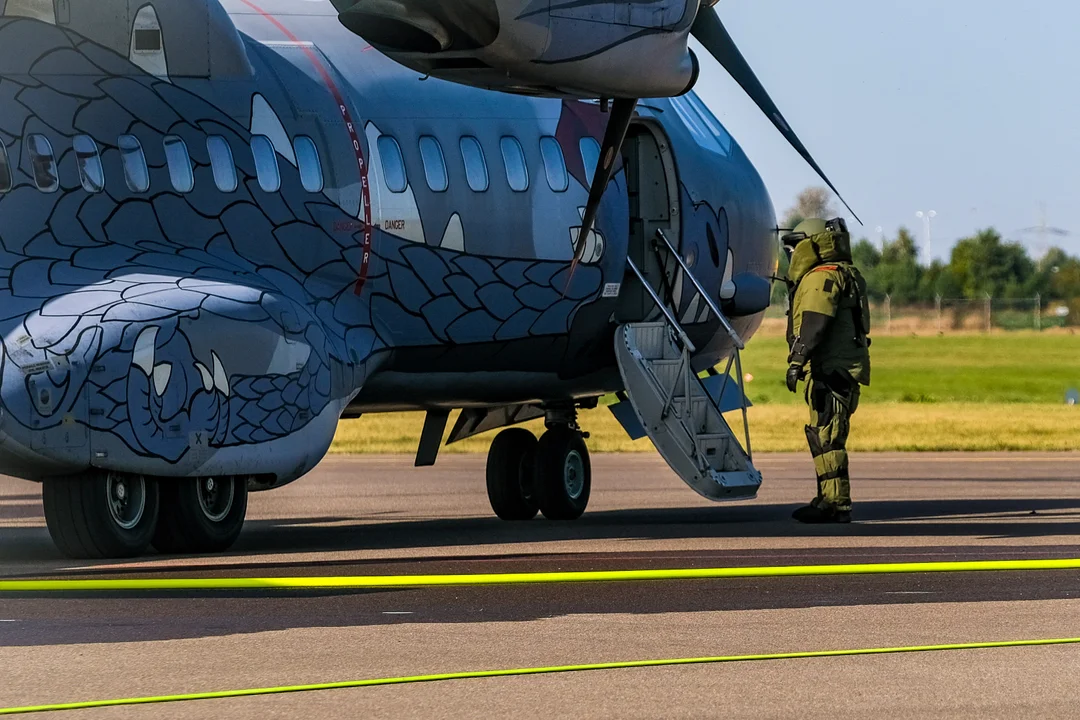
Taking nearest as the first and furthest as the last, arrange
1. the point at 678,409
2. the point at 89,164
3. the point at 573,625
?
1. the point at 573,625
2. the point at 89,164
3. the point at 678,409

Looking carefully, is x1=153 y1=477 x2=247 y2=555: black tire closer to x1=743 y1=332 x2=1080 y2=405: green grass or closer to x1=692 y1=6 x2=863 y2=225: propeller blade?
x1=692 y1=6 x2=863 y2=225: propeller blade

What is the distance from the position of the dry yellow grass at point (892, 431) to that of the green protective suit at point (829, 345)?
59.2ft

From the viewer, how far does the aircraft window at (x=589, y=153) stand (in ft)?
59.9

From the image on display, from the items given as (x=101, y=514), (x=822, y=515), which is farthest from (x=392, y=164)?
(x=822, y=515)

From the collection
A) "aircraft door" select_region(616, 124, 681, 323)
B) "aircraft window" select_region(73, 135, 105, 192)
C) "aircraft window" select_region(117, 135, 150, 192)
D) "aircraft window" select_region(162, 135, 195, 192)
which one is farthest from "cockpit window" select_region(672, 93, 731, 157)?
"aircraft window" select_region(73, 135, 105, 192)

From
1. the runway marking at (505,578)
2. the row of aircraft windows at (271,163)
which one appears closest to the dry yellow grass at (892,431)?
the row of aircraft windows at (271,163)

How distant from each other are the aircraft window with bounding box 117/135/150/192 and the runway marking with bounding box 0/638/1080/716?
24.4 feet

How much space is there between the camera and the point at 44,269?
44.0 feet

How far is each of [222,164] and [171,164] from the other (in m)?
0.46

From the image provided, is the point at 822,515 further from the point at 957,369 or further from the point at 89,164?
the point at 957,369

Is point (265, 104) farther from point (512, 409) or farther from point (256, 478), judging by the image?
point (512, 409)

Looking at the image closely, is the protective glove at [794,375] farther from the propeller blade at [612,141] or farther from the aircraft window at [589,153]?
the aircraft window at [589,153]

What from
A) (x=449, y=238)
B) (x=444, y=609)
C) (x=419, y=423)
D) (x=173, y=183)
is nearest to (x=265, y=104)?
(x=173, y=183)

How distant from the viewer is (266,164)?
15.1 meters
